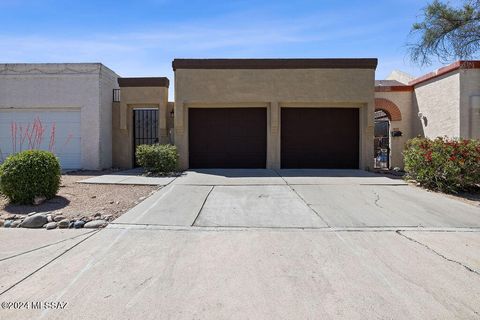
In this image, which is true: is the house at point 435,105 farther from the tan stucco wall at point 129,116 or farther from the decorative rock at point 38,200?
the decorative rock at point 38,200

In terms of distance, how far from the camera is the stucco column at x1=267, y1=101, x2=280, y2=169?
1308 cm

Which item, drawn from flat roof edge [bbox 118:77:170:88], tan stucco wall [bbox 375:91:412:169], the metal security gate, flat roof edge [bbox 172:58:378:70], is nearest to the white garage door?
flat roof edge [bbox 118:77:170:88]

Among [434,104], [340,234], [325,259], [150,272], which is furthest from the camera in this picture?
[434,104]

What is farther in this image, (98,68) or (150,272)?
(98,68)

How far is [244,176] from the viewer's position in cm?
1122

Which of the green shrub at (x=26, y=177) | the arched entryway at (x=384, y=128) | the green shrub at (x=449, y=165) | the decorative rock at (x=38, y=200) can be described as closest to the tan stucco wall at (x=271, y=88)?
the arched entryway at (x=384, y=128)

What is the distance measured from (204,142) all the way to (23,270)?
33.6ft

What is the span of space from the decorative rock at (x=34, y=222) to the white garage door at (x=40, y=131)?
28.9 ft

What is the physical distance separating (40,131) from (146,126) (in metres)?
4.50

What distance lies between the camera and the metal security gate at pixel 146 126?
50.4 feet

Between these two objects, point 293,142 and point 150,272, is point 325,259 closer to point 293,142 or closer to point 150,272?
point 150,272

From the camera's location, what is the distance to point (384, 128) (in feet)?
61.8

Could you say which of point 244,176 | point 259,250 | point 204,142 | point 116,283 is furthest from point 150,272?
point 204,142

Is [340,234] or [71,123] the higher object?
[71,123]
